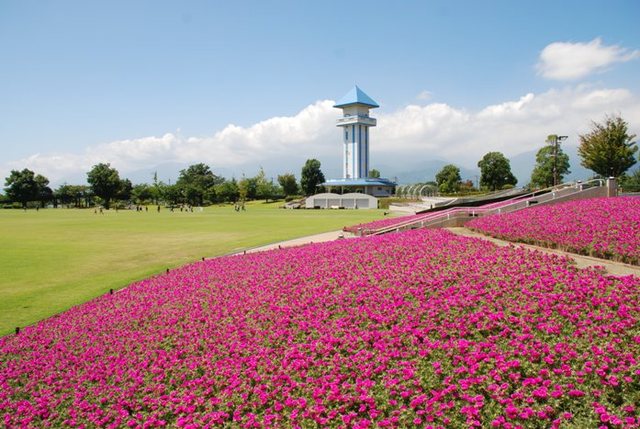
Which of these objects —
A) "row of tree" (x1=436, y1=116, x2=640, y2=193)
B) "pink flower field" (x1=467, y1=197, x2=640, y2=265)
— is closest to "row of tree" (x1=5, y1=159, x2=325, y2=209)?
"row of tree" (x1=436, y1=116, x2=640, y2=193)

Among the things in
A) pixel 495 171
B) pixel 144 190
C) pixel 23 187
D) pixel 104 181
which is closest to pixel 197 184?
pixel 144 190

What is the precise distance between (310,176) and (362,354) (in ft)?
410

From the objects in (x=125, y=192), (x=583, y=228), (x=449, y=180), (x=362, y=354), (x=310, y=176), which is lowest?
(x=362, y=354)

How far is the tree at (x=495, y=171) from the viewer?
4168 inches

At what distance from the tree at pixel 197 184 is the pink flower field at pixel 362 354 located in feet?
368

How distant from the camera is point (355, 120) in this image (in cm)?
12144

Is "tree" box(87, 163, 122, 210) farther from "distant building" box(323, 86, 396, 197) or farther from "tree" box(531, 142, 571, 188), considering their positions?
"tree" box(531, 142, 571, 188)

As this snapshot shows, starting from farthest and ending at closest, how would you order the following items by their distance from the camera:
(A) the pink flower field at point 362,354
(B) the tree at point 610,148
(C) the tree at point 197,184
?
1. (C) the tree at point 197,184
2. (B) the tree at point 610,148
3. (A) the pink flower field at point 362,354

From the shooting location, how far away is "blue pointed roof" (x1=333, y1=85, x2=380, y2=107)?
12331 cm

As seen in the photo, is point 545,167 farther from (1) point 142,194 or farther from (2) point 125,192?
(2) point 125,192

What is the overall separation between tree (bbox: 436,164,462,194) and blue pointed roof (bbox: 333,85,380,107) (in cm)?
3061

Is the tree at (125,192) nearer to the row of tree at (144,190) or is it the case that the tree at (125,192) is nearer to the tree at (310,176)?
the row of tree at (144,190)

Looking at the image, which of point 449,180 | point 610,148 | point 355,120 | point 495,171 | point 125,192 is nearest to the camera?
point 610,148

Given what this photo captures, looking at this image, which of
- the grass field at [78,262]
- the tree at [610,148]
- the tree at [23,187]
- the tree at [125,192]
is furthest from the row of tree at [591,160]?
the tree at [23,187]
